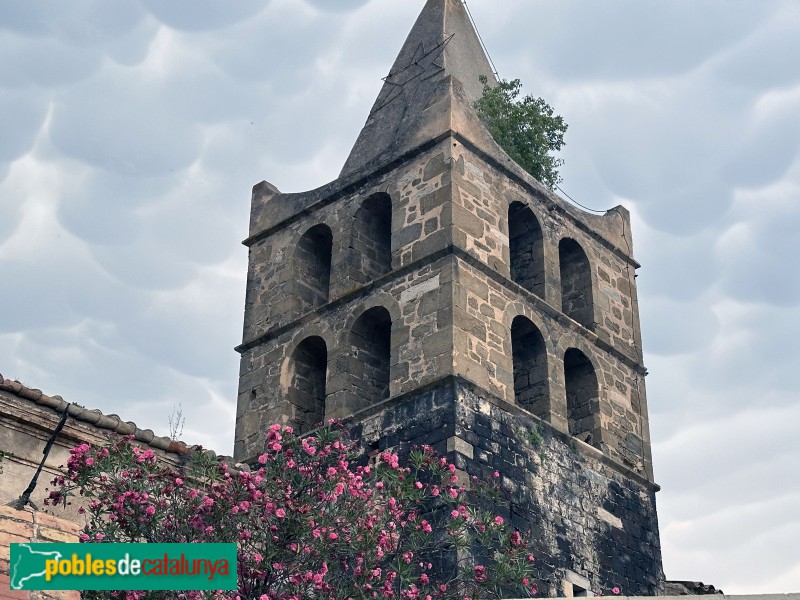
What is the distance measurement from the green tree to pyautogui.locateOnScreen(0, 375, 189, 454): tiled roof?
Answer: 8.88 meters

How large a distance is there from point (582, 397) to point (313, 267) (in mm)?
4233

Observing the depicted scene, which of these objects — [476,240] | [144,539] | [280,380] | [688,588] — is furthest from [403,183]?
[144,539]

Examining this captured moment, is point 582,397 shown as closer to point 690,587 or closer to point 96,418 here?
point 690,587

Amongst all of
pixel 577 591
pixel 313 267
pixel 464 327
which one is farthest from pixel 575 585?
pixel 313 267

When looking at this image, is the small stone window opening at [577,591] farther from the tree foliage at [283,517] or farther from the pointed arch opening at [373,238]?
the pointed arch opening at [373,238]

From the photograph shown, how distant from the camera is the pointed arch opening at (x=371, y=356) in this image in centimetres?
1781

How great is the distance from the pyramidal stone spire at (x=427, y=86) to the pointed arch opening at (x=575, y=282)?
2.27 m

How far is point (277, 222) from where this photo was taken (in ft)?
66.4

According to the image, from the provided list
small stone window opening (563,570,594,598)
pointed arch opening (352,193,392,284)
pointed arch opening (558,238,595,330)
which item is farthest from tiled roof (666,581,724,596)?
pointed arch opening (352,193,392,284)

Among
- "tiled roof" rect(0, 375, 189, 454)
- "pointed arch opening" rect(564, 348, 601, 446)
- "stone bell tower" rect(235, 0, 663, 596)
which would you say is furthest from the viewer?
"pointed arch opening" rect(564, 348, 601, 446)

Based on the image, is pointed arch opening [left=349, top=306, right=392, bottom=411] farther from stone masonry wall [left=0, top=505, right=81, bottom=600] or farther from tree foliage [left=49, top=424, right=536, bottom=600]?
stone masonry wall [left=0, top=505, right=81, bottom=600]

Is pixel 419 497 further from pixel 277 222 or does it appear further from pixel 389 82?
pixel 389 82

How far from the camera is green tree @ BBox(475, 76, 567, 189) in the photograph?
20.9 meters

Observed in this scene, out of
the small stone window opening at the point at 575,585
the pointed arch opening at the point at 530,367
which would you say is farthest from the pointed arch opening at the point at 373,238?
the small stone window opening at the point at 575,585
